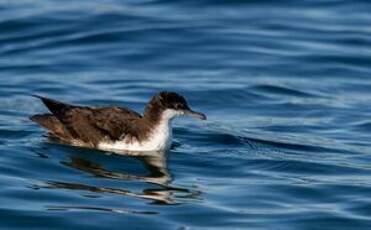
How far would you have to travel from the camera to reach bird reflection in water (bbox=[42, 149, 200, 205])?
1395cm

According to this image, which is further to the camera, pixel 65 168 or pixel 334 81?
pixel 334 81

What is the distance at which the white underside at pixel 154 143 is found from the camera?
15.7 m

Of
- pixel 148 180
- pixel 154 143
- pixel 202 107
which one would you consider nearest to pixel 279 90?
pixel 202 107

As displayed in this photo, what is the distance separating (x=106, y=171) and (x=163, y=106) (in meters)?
1.15

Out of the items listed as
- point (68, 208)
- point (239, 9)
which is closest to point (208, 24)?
point (239, 9)

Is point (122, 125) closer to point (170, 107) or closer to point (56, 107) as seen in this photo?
point (170, 107)

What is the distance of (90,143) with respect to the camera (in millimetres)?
15820

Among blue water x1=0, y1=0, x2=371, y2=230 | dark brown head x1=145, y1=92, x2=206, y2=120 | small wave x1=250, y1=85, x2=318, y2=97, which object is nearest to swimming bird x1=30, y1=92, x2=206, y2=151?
dark brown head x1=145, y1=92, x2=206, y2=120

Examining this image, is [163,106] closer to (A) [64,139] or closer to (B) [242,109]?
(A) [64,139]

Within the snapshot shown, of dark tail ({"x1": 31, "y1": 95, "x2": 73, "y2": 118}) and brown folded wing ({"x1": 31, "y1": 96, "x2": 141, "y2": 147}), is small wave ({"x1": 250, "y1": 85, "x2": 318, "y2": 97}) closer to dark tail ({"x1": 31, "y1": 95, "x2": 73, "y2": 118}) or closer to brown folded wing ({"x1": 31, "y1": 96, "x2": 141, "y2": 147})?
brown folded wing ({"x1": 31, "y1": 96, "x2": 141, "y2": 147})

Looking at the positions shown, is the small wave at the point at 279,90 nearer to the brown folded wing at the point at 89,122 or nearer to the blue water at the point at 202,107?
the blue water at the point at 202,107

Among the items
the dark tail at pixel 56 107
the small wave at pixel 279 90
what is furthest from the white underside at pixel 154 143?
A: the small wave at pixel 279 90

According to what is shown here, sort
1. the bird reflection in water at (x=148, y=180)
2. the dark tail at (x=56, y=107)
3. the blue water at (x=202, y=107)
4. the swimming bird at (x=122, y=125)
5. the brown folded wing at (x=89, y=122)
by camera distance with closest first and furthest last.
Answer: the blue water at (x=202, y=107)
the bird reflection in water at (x=148, y=180)
the swimming bird at (x=122, y=125)
the brown folded wing at (x=89, y=122)
the dark tail at (x=56, y=107)

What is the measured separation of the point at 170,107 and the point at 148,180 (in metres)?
1.17
